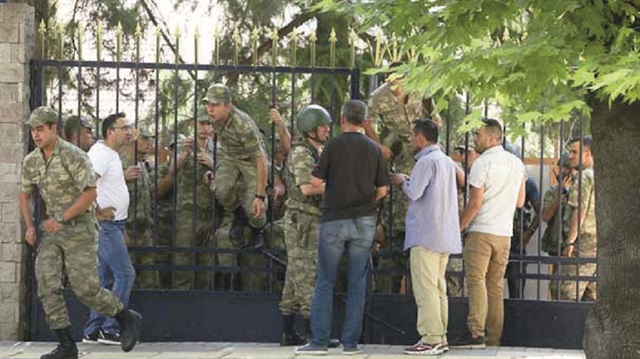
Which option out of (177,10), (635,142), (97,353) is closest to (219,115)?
(97,353)

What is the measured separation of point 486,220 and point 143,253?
3008mm

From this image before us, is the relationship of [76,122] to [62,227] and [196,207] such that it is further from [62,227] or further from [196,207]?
[62,227]

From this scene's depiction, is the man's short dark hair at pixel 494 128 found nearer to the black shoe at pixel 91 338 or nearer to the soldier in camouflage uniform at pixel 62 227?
the soldier in camouflage uniform at pixel 62 227

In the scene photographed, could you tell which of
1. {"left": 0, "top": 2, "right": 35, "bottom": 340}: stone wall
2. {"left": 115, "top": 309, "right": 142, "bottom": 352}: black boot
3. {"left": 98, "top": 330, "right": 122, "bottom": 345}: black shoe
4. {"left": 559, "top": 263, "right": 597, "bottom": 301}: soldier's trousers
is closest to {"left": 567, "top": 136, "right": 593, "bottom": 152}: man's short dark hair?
{"left": 559, "top": 263, "right": 597, "bottom": 301}: soldier's trousers

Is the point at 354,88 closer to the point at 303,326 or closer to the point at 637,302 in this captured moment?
the point at 303,326

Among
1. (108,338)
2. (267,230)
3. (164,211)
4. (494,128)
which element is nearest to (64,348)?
(108,338)

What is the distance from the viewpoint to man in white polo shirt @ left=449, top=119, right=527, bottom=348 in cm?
1179

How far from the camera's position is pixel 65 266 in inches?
435

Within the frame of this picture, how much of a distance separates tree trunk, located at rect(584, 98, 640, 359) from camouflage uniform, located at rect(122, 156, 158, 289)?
191 inches

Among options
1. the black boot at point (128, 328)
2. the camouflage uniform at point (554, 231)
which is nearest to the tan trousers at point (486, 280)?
the camouflage uniform at point (554, 231)

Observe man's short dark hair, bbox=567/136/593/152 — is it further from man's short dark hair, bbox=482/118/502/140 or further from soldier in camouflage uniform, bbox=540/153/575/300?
man's short dark hair, bbox=482/118/502/140

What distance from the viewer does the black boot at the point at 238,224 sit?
12.6 meters

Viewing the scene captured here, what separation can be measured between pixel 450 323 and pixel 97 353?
289 cm

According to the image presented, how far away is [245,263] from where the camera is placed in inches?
507
